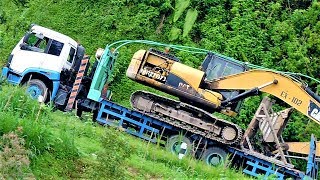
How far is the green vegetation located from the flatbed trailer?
4.63 metres

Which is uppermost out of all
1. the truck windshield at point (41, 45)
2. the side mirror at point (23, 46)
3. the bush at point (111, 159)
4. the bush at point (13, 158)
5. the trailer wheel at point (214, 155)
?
the truck windshield at point (41, 45)

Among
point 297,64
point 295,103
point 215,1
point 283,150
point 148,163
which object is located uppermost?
point 215,1

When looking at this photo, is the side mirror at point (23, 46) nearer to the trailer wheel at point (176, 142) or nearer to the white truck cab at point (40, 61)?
the white truck cab at point (40, 61)

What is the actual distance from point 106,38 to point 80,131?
12.5 m

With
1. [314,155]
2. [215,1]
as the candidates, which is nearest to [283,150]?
[314,155]

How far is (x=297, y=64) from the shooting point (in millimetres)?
20672

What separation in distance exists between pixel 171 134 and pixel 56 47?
4.10 meters

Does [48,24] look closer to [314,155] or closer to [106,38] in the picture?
[106,38]

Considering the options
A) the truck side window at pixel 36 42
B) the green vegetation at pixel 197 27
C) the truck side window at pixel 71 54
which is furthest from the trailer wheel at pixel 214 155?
the truck side window at pixel 36 42

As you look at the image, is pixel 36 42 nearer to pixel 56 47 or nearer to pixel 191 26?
pixel 56 47

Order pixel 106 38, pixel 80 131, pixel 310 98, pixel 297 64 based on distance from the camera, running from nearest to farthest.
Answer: pixel 80 131
pixel 310 98
pixel 297 64
pixel 106 38

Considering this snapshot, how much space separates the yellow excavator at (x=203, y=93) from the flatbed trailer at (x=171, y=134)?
177 millimetres

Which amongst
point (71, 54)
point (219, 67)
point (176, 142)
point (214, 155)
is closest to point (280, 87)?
point (219, 67)

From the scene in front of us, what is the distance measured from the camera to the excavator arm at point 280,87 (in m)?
14.2
